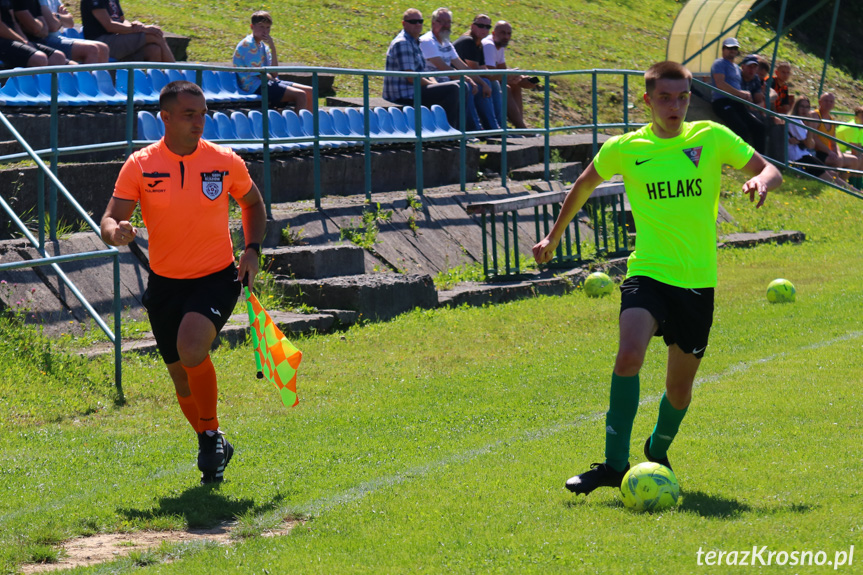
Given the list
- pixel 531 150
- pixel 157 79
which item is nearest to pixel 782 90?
pixel 531 150

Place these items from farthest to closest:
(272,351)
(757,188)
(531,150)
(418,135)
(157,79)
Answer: (531,150)
(418,135)
(157,79)
(272,351)
(757,188)

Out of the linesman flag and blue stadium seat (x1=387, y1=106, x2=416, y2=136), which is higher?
blue stadium seat (x1=387, y1=106, x2=416, y2=136)

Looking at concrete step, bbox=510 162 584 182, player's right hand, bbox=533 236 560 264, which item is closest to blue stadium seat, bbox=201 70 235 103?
concrete step, bbox=510 162 584 182

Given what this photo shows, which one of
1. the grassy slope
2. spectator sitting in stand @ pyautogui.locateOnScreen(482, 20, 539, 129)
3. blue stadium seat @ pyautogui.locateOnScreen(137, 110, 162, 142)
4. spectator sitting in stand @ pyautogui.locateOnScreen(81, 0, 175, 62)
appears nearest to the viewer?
blue stadium seat @ pyautogui.locateOnScreen(137, 110, 162, 142)

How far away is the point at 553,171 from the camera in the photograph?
16703 mm

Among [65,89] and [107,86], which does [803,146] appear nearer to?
[107,86]

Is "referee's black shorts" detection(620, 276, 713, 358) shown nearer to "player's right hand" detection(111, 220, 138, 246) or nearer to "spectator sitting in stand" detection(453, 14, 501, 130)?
"player's right hand" detection(111, 220, 138, 246)

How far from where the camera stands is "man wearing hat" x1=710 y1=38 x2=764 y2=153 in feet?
67.0

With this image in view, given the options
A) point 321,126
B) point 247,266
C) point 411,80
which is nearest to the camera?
point 247,266

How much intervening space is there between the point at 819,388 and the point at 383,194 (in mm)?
7233

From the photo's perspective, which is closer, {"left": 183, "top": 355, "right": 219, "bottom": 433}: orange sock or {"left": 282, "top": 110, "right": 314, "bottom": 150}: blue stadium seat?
{"left": 183, "top": 355, "right": 219, "bottom": 433}: orange sock

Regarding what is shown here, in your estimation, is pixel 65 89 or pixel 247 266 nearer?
pixel 247 266

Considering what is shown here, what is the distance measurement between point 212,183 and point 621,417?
253 centimetres

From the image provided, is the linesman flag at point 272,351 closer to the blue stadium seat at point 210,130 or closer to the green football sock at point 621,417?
the green football sock at point 621,417
